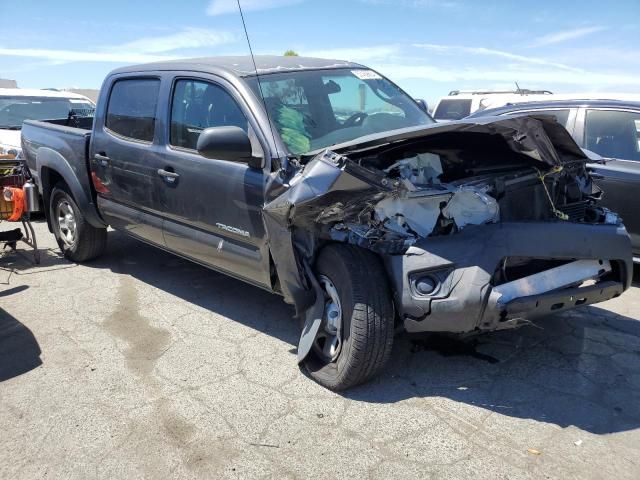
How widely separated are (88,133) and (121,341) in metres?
2.28

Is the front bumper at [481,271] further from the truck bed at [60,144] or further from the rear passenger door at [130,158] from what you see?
the truck bed at [60,144]

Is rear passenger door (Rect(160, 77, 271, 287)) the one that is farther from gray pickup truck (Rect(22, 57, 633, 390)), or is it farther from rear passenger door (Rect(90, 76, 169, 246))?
rear passenger door (Rect(90, 76, 169, 246))

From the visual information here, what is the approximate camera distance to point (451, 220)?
3236 millimetres

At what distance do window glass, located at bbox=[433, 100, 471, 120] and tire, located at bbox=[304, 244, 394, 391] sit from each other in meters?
9.75

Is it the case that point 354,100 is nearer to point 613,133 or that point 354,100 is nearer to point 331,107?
point 331,107

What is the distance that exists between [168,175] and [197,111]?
53cm

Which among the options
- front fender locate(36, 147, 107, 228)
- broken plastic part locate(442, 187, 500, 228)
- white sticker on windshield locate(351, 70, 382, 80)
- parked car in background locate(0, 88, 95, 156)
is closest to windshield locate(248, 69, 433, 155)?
white sticker on windshield locate(351, 70, 382, 80)

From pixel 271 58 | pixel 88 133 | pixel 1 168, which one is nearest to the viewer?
pixel 271 58

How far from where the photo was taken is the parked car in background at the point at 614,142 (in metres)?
5.06

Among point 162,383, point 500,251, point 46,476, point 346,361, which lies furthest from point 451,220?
point 46,476

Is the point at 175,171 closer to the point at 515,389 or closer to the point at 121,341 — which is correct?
the point at 121,341

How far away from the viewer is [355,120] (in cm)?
415

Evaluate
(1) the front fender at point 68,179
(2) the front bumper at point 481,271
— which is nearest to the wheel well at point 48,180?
(1) the front fender at point 68,179

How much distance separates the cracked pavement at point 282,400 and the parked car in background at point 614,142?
874mm
